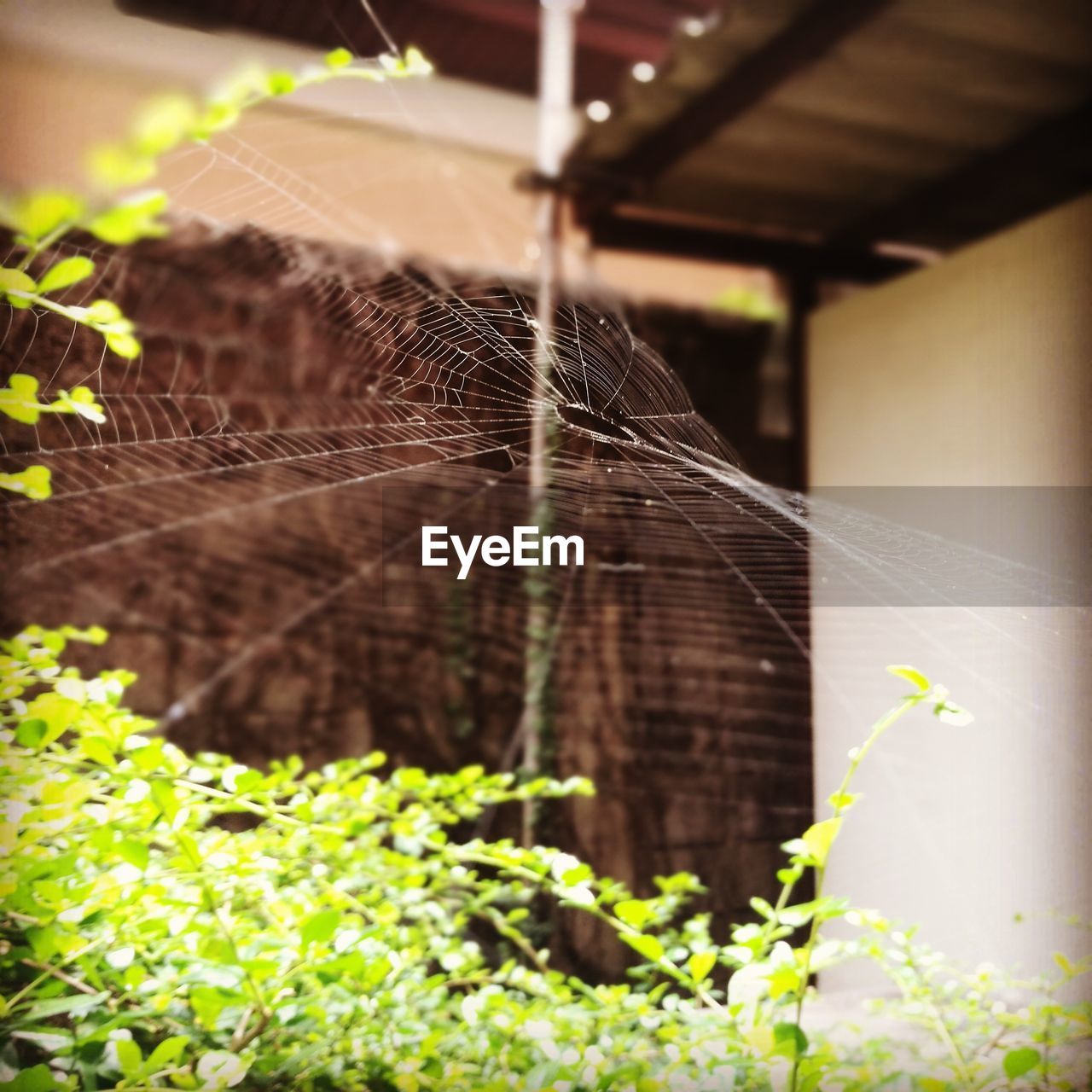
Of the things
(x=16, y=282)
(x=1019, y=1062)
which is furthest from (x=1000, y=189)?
(x=16, y=282)

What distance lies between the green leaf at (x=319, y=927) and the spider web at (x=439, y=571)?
0.37 m

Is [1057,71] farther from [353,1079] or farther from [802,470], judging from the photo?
[353,1079]

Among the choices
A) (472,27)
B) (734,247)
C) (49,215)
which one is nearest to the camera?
(49,215)

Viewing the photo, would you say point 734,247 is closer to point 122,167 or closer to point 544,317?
point 544,317

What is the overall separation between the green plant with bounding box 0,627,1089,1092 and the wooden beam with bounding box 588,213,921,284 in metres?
0.54

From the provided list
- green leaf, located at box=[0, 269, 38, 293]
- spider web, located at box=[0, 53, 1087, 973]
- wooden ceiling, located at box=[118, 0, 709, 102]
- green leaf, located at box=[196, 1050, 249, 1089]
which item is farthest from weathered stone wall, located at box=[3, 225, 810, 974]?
green leaf, located at box=[196, 1050, 249, 1089]

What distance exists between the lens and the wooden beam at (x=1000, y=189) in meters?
0.75

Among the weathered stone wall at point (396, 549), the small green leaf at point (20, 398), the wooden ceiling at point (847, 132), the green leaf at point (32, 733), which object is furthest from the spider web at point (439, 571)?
the green leaf at point (32, 733)

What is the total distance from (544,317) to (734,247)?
0.28 metres

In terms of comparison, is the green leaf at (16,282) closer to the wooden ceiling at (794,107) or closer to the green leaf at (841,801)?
the wooden ceiling at (794,107)

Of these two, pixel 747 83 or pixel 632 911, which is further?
pixel 747 83

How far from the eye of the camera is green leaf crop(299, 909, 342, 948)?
0.46 m

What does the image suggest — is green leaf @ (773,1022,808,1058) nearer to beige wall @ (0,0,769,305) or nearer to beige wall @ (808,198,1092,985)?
beige wall @ (808,198,1092,985)

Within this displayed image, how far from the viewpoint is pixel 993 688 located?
2.27 ft
